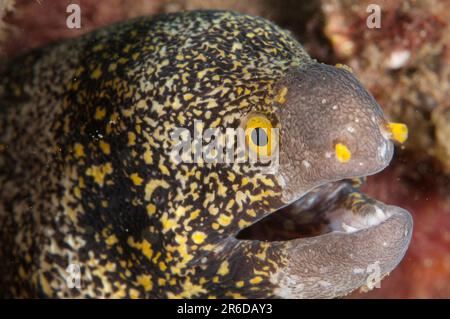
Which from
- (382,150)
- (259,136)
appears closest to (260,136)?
(259,136)

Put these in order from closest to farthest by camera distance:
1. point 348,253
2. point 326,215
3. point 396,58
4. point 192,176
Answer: point 348,253, point 192,176, point 326,215, point 396,58

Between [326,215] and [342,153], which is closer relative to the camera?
[342,153]

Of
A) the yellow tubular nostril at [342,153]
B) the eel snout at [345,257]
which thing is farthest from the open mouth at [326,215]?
the yellow tubular nostril at [342,153]

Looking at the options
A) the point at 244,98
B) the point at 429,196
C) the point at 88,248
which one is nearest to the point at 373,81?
the point at 429,196

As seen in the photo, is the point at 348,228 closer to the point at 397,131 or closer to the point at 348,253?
the point at 348,253

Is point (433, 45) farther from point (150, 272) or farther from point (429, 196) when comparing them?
point (150, 272)

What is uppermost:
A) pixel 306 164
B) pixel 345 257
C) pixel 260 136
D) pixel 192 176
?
pixel 260 136

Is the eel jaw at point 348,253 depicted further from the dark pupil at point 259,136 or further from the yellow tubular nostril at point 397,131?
the dark pupil at point 259,136
